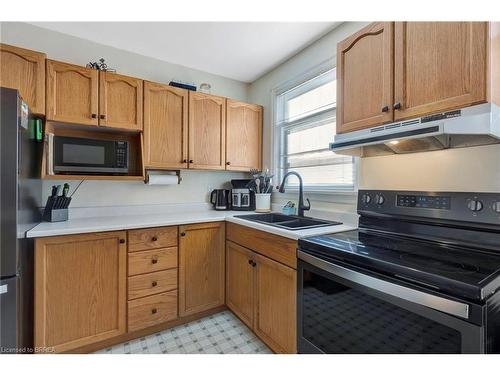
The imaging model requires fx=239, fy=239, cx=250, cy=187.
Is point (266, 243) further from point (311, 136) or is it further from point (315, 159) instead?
point (311, 136)

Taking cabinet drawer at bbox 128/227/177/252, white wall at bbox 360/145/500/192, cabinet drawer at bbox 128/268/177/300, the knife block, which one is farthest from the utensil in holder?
white wall at bbox 360/145/500/192

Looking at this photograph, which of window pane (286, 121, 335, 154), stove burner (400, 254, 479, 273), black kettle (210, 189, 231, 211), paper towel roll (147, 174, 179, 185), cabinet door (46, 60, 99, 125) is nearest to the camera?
stove burner (400, 254, 479, 273)

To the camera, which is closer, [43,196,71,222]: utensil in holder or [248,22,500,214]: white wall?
[248,22,500,214]: white wall

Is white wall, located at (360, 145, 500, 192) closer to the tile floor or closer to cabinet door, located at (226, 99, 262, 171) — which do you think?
cabinet door, located at (226, 99, 262, 171)

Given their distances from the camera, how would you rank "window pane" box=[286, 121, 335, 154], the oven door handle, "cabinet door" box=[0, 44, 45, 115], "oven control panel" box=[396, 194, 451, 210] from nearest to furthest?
the oven door handle
"oven control panel" box=[396, 194, 451, 210]
"cabinet door" box=[0, 44, 45, 115]
"window pane" box=[286, 121, 335, 154]

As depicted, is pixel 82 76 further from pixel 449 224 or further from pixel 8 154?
pixel 449 224

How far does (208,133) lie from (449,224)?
2.00 meters

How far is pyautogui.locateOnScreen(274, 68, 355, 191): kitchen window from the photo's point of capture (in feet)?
6.73

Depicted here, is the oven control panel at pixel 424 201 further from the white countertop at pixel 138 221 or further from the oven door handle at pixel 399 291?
the oven door handle at pixel 399 291

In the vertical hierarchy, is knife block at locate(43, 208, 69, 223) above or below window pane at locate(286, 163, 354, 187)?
below

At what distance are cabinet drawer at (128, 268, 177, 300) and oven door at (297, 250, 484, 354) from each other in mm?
1065

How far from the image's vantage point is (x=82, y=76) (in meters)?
1.82

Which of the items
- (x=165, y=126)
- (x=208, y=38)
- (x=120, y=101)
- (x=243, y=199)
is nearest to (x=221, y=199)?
(x=243, y=199)

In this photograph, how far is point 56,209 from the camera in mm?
1803
